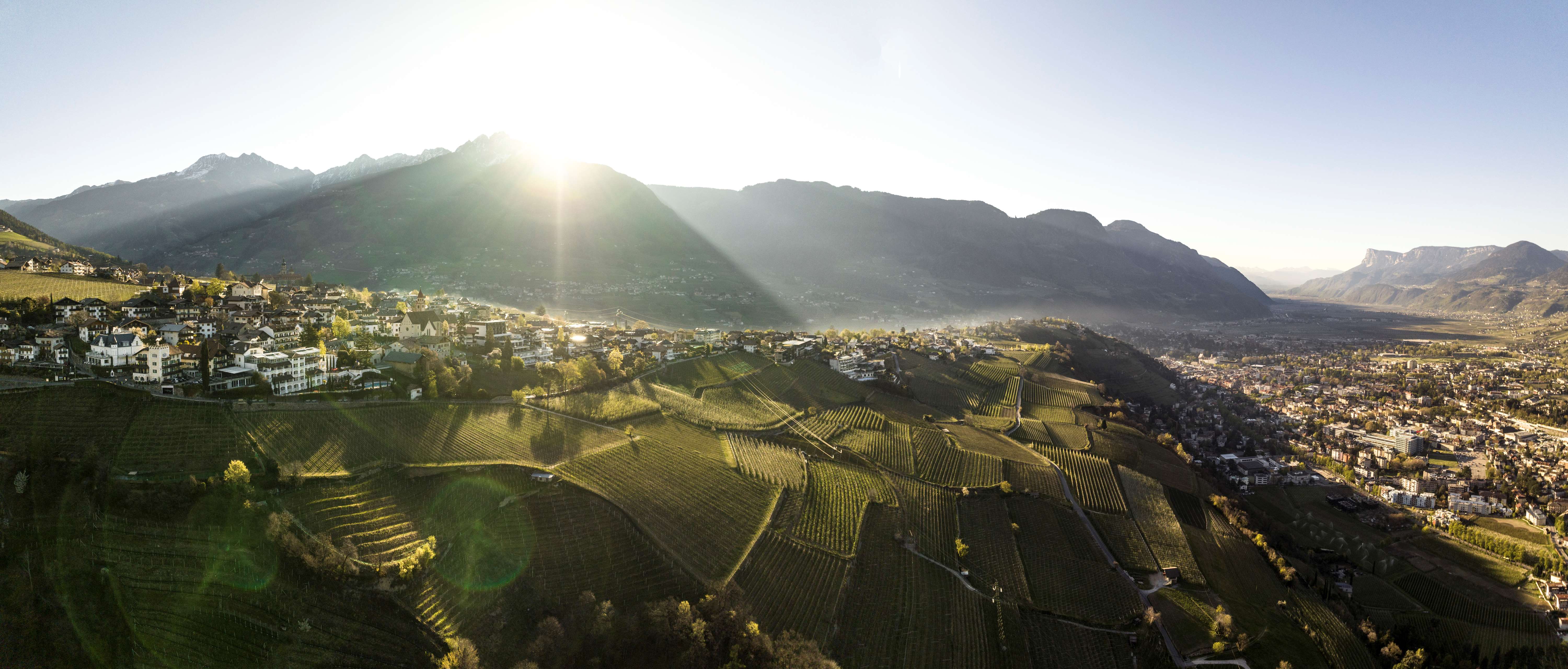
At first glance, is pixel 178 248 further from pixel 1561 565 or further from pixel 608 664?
pixel 1561 565

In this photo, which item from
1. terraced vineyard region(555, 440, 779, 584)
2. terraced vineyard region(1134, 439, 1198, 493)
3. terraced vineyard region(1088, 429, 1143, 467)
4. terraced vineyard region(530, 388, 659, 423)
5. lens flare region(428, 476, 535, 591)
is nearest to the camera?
lens flare region(428, 476, 535, 591)

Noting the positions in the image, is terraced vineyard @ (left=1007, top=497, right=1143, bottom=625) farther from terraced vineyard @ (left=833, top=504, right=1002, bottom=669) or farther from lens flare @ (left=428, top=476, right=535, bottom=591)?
lens flare @ (left=428, top=476, right=535, bottom=591)

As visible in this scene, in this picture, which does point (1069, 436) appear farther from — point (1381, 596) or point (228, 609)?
point (228, 609)

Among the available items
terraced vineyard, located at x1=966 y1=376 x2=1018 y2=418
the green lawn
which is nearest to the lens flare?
terraced vineyard, located at x1=966 y1=376 x2=1018 y2=418

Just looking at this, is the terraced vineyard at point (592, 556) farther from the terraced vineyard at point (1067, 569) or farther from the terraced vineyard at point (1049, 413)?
the terraced vineyard at point (1049, 413)

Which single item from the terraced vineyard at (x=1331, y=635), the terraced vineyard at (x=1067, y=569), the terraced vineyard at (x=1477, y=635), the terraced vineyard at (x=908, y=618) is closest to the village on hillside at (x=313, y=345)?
the terraced vineyard at (x=908, y=618)

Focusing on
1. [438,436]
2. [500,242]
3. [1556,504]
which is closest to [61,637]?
[438,436]

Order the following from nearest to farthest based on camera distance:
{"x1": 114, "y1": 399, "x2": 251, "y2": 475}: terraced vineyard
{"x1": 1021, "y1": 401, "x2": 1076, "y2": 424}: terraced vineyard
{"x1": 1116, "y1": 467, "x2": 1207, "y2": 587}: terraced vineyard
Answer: {"x1": 114, "y1": 399, "x2": 251, "y2": 475}: terraced vineyard < {"x1": 1116, "y1": 467, "x2": 1207, "y2": 587}: terraced vineyard < {"x1": 1021, "y1": 401, "x2": 1076, "y2": 424}: terraced vineyard
